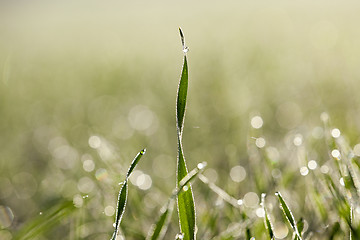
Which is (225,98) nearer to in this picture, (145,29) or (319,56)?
(319,56)

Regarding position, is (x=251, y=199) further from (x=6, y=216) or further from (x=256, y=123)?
(x=6, y=216)

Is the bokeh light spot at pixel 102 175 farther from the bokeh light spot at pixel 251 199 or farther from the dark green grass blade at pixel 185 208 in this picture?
the dark green grass blade at pixel 185 208

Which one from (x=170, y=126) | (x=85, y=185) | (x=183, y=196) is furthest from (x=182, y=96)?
(x=170, y=126)

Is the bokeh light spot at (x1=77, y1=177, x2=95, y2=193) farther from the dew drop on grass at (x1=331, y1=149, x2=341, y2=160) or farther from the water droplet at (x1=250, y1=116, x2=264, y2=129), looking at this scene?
the dew drop on grass at (x1=331, y1=149, x2=341, y2=160)

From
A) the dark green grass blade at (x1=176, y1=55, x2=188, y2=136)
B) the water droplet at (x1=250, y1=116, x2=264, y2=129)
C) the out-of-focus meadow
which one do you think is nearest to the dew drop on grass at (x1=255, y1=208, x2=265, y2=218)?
the out-of-focus meadow

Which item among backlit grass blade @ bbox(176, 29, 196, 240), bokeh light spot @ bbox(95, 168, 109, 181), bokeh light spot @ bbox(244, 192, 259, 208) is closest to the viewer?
backlit grass blade @ bbox(176, 29, 196, 240)

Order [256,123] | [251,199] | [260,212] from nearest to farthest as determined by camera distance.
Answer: [260,212] < [251,199] < [256,123]

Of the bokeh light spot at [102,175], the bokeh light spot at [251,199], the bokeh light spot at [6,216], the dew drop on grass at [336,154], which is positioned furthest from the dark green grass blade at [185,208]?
the bokeh light spot at [6,216]

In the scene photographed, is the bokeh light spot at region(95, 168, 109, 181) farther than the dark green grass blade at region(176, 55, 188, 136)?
Yes

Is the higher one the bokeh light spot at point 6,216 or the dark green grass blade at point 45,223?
the dark green grass blade at point 45,223

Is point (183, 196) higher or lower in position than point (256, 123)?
higher
